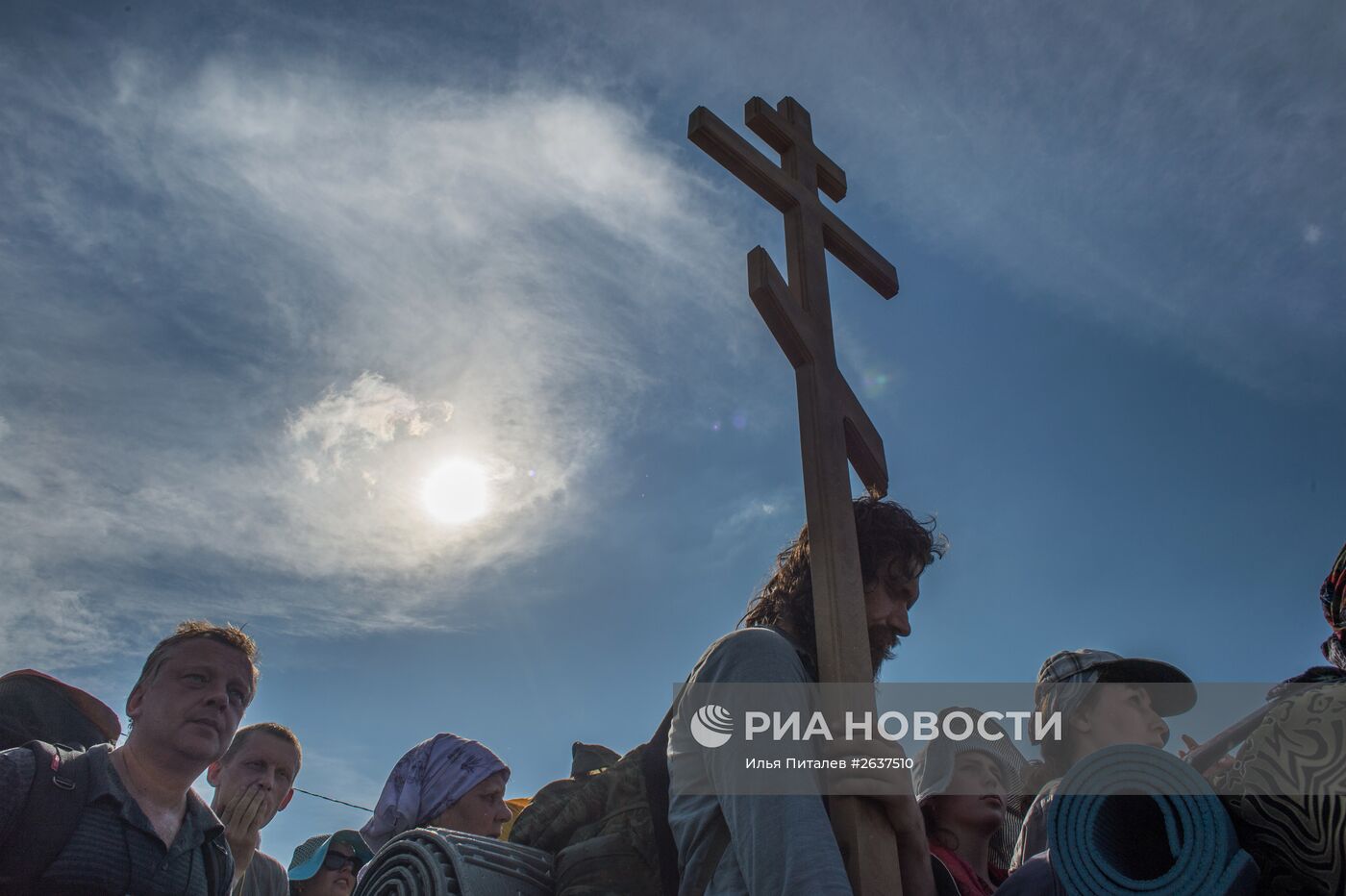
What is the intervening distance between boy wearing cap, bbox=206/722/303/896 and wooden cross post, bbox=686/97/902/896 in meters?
3.08

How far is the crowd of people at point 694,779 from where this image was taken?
229 centimetres

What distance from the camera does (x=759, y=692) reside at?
2.45 meters

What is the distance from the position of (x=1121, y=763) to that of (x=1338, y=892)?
15.6 inches

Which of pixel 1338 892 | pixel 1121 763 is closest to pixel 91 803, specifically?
pixel 1121 763

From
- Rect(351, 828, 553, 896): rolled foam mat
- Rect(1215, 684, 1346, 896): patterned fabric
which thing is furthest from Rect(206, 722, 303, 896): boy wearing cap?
Rect(1215, 684, 1346, 896): patterned fabric

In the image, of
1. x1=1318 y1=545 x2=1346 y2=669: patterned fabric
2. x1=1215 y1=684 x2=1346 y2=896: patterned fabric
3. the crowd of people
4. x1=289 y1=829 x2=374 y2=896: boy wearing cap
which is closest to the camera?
x1=1215 y1=684 x2=1346 y2=896: patterned fabric

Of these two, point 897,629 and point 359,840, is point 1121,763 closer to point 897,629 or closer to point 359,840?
point 897,629

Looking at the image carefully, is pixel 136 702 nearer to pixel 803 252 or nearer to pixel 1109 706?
pixel 803 252

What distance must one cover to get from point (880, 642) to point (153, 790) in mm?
2396

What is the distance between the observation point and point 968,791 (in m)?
4.14

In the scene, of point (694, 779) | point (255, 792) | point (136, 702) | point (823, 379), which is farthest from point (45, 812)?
point (823, 379)

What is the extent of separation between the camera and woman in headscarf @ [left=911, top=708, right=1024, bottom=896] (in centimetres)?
404

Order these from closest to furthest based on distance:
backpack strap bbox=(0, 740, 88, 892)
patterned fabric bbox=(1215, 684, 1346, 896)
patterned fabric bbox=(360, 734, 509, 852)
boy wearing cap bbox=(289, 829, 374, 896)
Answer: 1. patterned fabric bbox=(1215, 684, 1346, 896)
2. backpack strap bbox=(0, 740, 88, 892)
3. patterned fabric bbox=(360, 734, 509, 852)
4. boy wearing cap bbox=(289, 829, 374, 896)

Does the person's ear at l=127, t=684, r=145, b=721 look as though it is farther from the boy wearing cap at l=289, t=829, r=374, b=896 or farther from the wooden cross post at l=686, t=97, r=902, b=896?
the wooden cross post at l=686, t=97, r=902, b=896
